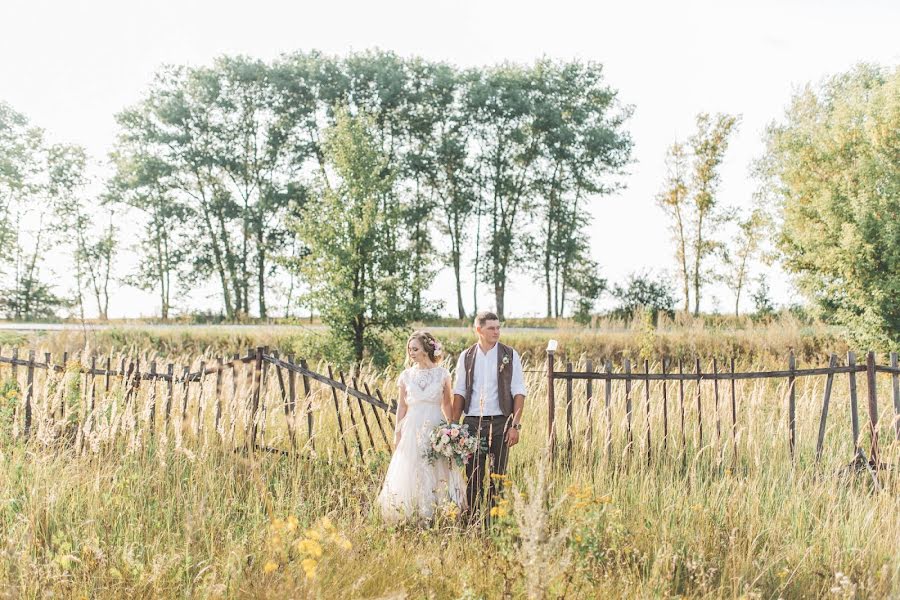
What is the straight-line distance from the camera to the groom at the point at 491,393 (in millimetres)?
5500

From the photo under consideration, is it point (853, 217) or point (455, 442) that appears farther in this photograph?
point (853, 217)

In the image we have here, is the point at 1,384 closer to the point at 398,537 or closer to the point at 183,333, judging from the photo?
the point at 398,537

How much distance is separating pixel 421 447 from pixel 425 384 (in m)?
0.49

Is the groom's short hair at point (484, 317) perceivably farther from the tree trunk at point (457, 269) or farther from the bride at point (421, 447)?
the tree trunk at point (457, 269)

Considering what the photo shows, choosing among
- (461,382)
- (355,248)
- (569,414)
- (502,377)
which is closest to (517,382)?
(502,377)

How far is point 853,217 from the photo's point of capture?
17.2m

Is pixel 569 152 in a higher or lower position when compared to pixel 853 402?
higher

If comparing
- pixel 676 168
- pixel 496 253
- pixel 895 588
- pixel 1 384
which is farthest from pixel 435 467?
pixel 496 253

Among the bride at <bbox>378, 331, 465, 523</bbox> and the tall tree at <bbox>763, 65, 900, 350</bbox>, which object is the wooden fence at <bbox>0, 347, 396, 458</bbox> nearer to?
the bride at <bbox>378, 331, 465, 523</bbox>

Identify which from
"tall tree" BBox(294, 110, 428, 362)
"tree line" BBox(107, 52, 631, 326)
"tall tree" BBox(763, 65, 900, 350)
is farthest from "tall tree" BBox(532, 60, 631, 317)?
"tall tree" BBox(294, 110, 428, 362)

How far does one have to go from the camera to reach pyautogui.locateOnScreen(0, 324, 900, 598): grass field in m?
3.78

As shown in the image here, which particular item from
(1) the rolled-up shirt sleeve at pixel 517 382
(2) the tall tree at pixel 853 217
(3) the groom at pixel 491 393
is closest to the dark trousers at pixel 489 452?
(3) the groom at pixel 491 393

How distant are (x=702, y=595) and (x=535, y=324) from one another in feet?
68.2

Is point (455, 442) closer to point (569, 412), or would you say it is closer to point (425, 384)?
point (425, 384)
